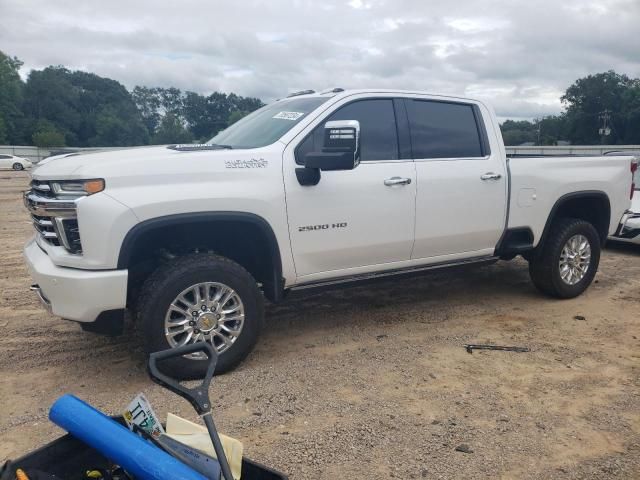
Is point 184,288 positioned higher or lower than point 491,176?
lower

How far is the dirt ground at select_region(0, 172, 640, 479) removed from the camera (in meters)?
3.06

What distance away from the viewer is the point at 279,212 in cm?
404

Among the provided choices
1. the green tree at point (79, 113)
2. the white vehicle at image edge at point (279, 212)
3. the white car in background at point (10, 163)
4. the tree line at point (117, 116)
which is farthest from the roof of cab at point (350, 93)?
the green tree at point (79, 113)

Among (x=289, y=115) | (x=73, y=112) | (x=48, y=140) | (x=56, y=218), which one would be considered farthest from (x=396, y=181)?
(x=73, y=112)

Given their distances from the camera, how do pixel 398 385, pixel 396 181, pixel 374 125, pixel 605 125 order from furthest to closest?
pixel 605 125, pixel 374 125, pixel 396 181, pixel 398 385

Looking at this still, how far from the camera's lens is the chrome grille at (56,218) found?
352cm

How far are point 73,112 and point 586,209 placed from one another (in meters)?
87.0

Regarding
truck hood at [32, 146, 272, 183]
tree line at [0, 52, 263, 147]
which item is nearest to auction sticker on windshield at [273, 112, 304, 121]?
truck hood at [32, 146, 272, 183]

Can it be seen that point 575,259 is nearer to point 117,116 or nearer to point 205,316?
point 205,316

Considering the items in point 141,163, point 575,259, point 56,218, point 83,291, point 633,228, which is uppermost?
point 141,163

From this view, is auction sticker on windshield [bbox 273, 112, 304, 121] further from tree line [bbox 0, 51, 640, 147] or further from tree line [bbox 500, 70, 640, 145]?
tree line [bbox 500, 70, 640, 145]

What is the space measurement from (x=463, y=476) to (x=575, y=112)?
280 feet

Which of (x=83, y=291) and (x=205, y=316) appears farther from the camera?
(x=205, y=316)

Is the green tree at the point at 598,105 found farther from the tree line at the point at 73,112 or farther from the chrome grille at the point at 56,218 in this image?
the chrome grille at the point at 56,218
